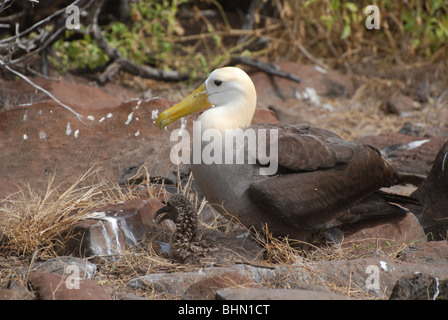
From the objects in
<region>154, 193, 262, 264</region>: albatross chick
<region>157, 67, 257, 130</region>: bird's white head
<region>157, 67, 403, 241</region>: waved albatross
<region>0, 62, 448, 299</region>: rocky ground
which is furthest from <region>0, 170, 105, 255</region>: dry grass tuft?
<region>157, 67, 257, 130</region>: bird's white head

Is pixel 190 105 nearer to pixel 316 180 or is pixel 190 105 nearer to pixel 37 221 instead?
pixel 316 180

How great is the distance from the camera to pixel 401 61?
31.0 feet

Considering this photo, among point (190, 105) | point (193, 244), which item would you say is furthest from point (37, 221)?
point (190, 105)

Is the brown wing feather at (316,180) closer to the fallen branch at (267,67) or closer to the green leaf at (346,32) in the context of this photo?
the fallen branch at (267,67)

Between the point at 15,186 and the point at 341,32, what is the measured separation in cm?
619

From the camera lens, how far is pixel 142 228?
443 cm

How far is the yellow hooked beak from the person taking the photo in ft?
→ 14.8

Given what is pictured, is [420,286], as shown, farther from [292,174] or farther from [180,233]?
[180,233]

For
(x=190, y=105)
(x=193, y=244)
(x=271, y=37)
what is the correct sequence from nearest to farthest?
(x=193, y=244) < (x=190, y=105) < (x=271, y=37)

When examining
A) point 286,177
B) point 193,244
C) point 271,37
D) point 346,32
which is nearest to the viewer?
point 193,244

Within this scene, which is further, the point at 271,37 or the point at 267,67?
the point at 271,37

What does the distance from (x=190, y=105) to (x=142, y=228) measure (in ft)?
3.32

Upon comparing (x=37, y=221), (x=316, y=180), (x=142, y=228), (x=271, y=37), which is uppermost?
(x=271, y=37)

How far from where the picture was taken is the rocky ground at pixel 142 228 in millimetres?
3492
